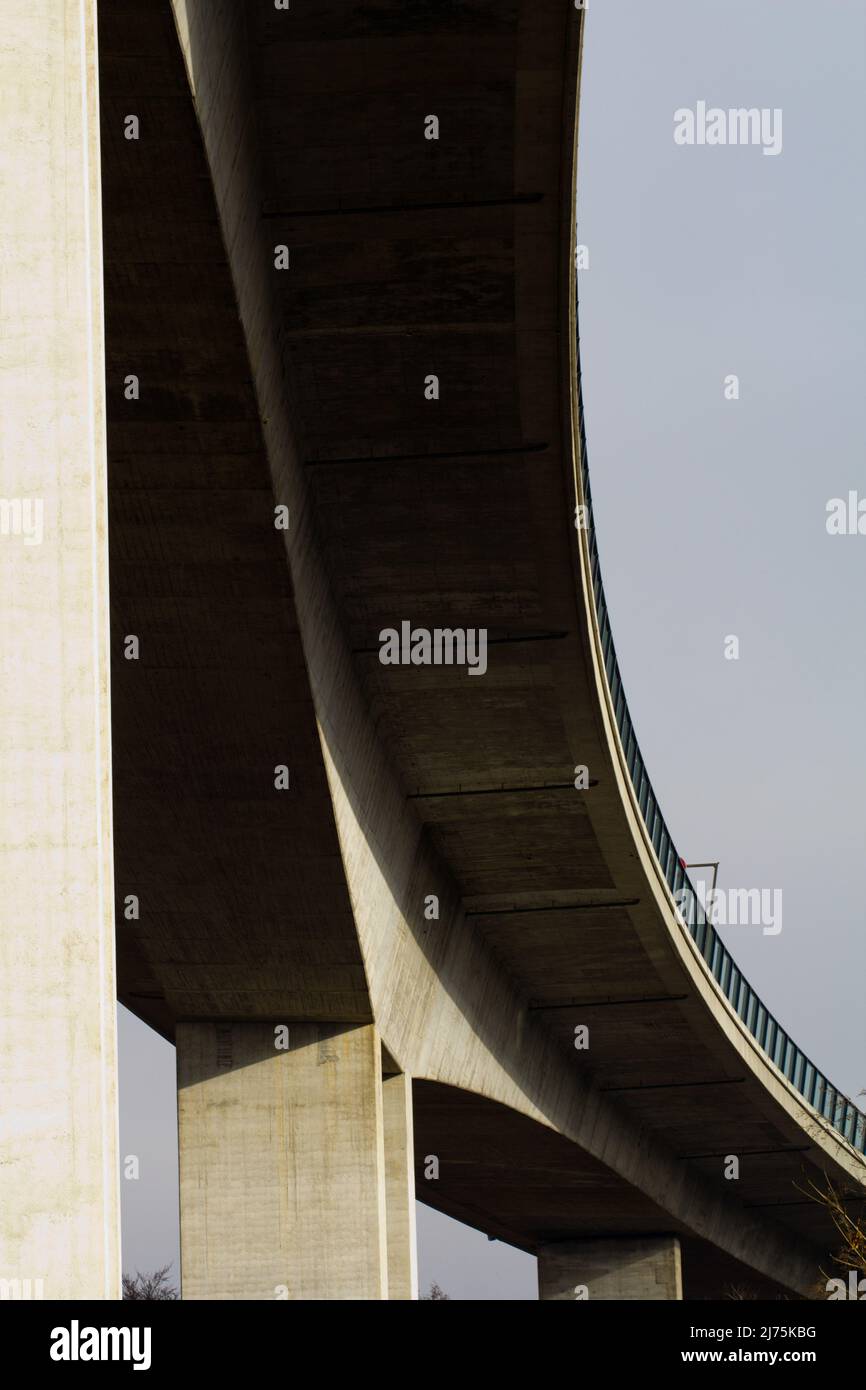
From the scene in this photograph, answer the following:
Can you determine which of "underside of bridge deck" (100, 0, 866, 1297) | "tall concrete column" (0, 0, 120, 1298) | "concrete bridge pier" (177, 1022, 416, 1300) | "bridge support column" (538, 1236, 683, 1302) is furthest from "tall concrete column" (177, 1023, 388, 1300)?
"bridge support column" (538, 1236, 683, 1302)

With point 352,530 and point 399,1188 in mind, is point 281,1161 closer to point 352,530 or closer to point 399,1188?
point 399,1188

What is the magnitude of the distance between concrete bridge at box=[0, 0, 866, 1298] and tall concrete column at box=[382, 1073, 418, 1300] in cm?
5

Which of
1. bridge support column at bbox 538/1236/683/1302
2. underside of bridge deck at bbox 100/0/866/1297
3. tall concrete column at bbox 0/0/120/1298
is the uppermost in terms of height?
underside of bridge deck at bbox 100/0/866/1297

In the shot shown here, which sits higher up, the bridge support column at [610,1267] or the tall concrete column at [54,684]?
the tall concrete column at [54,684]

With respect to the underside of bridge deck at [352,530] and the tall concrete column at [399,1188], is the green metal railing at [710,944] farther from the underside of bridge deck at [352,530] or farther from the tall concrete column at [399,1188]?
the tall concrete column at [399,1188]

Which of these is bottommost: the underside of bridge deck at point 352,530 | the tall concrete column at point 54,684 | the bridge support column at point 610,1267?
the bridge support column at point 610,1267

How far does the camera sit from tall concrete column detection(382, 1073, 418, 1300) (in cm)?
2447

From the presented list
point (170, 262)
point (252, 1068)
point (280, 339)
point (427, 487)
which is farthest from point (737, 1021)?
point (170, 262)

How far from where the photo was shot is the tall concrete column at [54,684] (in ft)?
28.4

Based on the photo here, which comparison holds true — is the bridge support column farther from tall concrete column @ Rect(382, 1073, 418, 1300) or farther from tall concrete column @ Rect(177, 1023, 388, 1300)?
tall concrete column @ Rect(177, 1023, 388, 1300)

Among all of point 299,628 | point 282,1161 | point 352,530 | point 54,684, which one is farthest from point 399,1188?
point 54,684

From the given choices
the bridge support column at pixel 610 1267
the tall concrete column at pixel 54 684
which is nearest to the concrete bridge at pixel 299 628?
the tall concrete column at pixel 54 684

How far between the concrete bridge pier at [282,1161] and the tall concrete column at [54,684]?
14343 mm

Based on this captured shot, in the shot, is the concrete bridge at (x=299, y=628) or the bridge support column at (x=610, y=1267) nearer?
the concrete bridge at (x=299, y=628)
